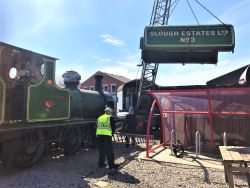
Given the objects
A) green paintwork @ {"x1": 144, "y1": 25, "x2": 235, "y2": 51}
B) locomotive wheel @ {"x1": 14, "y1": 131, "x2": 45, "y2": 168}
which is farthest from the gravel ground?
green paintwork @ {"x1": 144, "y1": 25, "x2": 235, "y2": 51}

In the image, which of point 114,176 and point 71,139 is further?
point 71,139

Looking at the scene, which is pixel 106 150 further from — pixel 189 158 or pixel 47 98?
pixel 189 158

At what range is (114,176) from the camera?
700 centimetres

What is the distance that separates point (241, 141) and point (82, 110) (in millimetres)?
5566

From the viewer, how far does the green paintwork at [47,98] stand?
303 inches

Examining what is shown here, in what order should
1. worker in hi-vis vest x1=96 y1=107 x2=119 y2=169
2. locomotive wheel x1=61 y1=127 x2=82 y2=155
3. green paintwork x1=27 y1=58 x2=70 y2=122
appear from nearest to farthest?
green paintwork x1=27 y1=58 x2=70 y2=122, worker in hi-vis vest x1=96 y1=107 x2=119 y2=169, locomotive wheel x1=61 y1=127 x2=82 y2=155

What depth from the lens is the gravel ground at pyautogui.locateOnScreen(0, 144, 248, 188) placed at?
252 inches

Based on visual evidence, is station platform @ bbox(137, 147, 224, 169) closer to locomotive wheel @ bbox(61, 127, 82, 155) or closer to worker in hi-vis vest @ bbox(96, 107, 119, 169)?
worker in hi-vis vest @ bbox(96, 107, 119, 169)

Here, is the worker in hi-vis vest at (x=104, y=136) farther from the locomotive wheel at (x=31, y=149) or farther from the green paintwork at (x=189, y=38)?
the green paintwork at (x=189, y=38)

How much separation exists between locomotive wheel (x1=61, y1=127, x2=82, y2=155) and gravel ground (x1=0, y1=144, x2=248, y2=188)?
3.23 ft

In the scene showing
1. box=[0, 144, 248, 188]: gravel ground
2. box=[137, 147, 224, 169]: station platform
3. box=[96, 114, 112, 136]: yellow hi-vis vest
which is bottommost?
box=[0, 144, 248, 188]: gravel ground

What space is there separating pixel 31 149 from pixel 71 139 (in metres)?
2.08

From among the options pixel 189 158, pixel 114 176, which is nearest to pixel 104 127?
pixel 114 176

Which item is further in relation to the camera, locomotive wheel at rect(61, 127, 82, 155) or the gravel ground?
locomotive wheel at rect(61, 127, 82, 155)
